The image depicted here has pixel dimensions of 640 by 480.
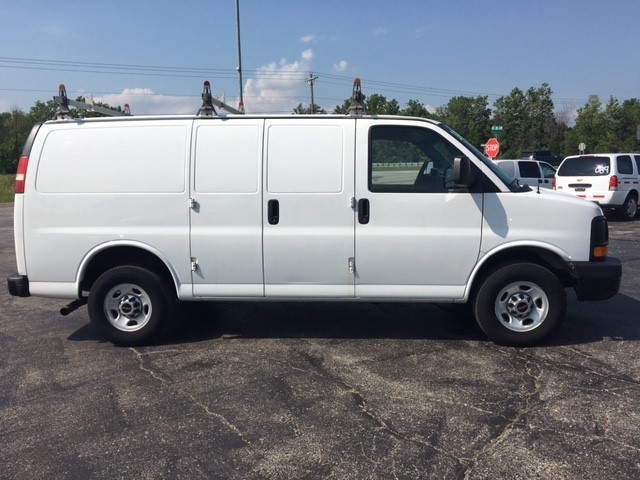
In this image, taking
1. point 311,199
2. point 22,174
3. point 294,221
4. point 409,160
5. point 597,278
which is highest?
point 409,160

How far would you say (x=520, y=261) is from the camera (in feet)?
17.8

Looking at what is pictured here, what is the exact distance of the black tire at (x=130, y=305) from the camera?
5543 mm

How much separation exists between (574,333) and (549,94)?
75484 mm

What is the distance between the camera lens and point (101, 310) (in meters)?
5.59

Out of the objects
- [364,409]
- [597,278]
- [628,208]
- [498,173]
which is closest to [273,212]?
[364,409]

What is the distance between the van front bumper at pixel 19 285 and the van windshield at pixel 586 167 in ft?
49.7

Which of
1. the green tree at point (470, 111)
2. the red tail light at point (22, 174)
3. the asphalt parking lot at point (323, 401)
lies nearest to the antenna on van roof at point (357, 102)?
the asphalt parking lot at point (323, 401)

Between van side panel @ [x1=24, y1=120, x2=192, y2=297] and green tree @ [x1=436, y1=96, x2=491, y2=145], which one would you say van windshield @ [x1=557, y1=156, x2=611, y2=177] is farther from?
green tree @ [x1=436, y1=96, x2=491, y2=145]

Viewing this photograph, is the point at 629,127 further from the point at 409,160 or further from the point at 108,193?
the point at 108,193

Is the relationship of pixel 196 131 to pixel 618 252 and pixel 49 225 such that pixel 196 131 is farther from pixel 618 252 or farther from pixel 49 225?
pixel 618 252

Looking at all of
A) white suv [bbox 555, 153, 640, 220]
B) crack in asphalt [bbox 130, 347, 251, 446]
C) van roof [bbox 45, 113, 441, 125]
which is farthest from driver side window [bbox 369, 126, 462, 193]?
white suv [bbox 555, 153, 640, 220]

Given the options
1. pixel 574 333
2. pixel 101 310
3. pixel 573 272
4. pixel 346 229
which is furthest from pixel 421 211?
pixel 101 310

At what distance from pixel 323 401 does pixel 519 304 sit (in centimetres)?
223

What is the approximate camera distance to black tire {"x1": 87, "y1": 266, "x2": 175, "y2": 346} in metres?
5.54
